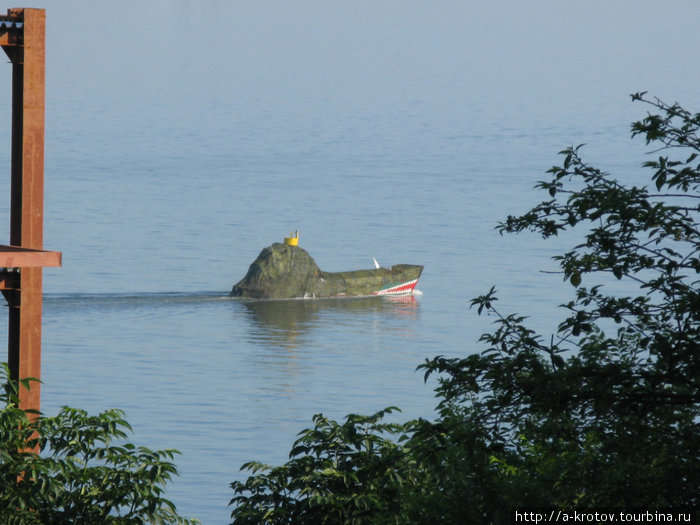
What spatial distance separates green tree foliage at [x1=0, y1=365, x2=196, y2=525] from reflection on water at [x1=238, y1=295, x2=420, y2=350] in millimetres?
32999

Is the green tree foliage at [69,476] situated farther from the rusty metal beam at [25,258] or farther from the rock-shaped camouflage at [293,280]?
the rock-shaped camouflage at [293,280]

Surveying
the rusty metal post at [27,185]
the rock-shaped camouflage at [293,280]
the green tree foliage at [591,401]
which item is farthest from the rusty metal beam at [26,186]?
the rock-shaped camouflage at [293,280]

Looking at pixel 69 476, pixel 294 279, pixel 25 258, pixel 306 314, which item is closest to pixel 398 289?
pixel 294 279

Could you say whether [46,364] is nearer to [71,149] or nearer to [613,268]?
[613,268]

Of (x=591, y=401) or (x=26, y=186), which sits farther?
(x=26, y=186)

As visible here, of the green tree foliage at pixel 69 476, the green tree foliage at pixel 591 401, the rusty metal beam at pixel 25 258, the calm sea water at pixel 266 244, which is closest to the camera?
the green tree foliage at pixel 591 401

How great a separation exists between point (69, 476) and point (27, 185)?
414cm

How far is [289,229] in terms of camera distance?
8062 cm

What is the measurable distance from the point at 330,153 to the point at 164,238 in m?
51.5

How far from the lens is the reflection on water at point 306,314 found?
48.8m

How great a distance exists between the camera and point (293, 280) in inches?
→ 2160

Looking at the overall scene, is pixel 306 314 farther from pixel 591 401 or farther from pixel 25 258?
pixel 591 401

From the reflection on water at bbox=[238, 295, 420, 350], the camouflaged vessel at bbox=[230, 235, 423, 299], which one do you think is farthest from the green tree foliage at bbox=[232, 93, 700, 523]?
the camouflaged vessel at bbox=[230, 235, 423, 299]

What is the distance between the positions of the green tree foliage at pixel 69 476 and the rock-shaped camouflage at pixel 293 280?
130ft
